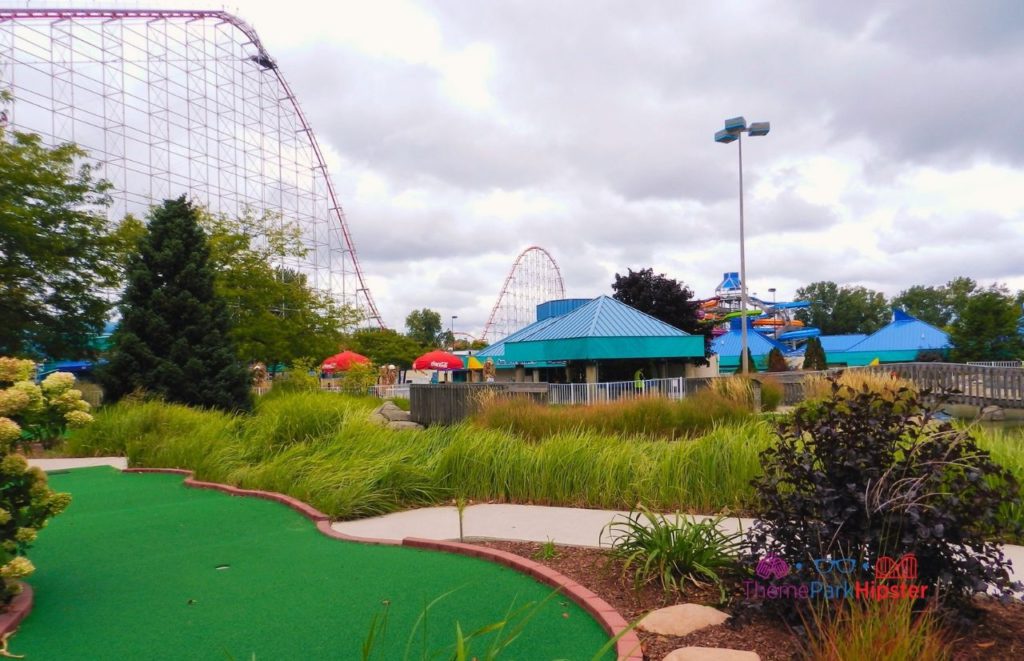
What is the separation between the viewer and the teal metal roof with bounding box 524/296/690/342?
2443cm

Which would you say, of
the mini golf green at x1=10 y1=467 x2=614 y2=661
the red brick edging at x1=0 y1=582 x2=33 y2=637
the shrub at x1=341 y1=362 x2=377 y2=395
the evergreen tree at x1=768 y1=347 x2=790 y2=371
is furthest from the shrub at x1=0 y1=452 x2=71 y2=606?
the evergreen tree at x1=768 y1=347 x2=790 y2=371

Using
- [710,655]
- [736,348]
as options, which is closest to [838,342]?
[736,348]

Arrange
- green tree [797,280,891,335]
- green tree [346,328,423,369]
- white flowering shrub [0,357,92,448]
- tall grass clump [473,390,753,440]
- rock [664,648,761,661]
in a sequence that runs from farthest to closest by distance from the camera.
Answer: green tree [797,280,891,335] < green tree [346,328,423,369] < tall grass clump [473,390,753,440] < white flowering shrub [0,357,92,448] < rock [664,648,761,661]

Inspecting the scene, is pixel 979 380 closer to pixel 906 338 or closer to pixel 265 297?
pixel 265 297

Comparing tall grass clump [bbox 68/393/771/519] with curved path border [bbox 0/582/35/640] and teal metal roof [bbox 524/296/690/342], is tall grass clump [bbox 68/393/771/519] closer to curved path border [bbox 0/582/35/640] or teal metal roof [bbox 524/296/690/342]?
curved path border [bbox 0/582/35/640]

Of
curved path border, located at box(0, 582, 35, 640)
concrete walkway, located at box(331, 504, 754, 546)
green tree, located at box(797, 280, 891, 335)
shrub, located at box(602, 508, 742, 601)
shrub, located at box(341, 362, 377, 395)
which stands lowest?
concrete walkway, located at box(331, 504, 754, 546)

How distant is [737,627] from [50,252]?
58.7 ft

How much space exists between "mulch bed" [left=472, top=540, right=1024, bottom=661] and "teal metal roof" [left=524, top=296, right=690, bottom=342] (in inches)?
763

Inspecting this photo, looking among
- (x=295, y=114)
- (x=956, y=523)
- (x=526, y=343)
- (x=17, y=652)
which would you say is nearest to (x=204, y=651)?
(x=17, y=652)

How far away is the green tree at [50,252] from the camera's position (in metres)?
16.0

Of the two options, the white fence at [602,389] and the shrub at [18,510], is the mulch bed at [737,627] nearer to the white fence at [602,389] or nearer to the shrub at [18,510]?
the shrub at [18,510]

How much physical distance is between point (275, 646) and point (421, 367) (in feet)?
91.1

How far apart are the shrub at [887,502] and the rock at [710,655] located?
1.66 ft

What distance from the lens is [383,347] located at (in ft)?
181
